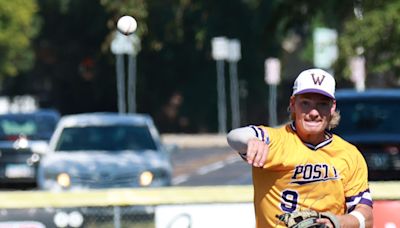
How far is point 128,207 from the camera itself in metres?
8.99

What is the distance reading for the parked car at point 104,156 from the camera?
16562 millimetres

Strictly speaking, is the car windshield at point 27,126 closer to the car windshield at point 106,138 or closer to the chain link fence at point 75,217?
the car windshield at point 106,138

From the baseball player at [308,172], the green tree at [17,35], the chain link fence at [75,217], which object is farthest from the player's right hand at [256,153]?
the green tree at [17,35]

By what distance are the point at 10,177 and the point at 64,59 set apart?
39057 millimetres

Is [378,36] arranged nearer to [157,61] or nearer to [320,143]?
[320,143]

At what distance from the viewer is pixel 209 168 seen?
108ft

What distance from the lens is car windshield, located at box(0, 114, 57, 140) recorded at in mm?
23922

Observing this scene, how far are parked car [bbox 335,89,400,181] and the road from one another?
6.27 m

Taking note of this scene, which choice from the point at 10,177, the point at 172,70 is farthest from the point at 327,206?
the point at 172,70

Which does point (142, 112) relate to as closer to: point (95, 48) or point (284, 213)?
point (95, 48)

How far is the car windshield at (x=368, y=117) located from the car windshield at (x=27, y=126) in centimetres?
923

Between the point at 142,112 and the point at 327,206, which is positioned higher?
the point at 327,206

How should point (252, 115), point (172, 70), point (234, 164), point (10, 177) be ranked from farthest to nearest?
1. point (252, 115)
2. point (172, 70)
3. point (234, 164)
4. point (10, 177)

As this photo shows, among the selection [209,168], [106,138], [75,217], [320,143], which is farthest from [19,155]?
[320,143]
